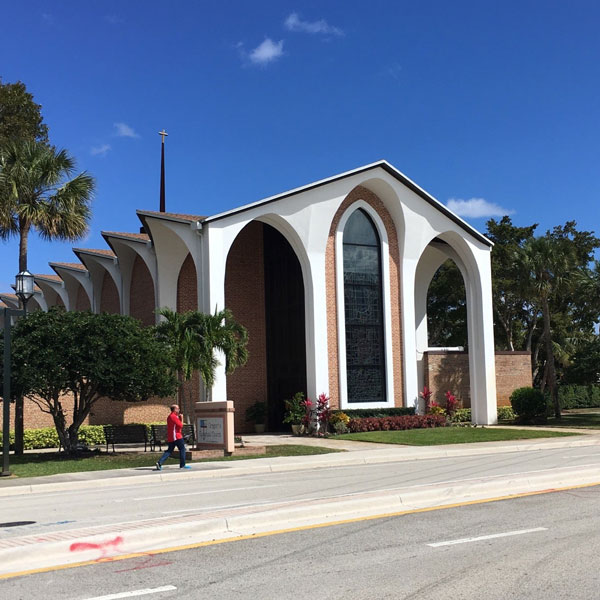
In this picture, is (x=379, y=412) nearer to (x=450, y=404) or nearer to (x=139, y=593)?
(x=450, y=404)

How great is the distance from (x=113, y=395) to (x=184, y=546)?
1457 centimetres

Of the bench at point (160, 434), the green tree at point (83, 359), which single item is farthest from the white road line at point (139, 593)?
the bench at point (160, 434)

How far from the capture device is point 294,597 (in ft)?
20.5

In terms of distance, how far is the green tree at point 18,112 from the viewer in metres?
35.2

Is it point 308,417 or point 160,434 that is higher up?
point 308,417

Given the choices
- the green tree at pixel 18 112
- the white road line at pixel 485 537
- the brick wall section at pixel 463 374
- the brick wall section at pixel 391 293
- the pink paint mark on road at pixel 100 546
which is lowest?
the white road line at pixel 485 537

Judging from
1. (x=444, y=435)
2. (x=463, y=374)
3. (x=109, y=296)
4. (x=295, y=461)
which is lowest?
(x=295, y=461)

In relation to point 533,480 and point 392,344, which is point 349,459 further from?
point 392,344

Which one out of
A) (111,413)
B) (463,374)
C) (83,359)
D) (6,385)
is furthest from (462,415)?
(6,385)

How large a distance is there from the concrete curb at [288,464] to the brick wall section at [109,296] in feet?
69.5

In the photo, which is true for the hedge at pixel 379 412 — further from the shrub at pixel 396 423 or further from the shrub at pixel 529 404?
the shrub at pixel 529 404

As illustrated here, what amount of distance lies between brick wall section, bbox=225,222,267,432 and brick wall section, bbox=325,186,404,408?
16.1 ft

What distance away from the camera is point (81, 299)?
46.7 meters

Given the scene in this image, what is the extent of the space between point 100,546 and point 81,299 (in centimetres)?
4009
